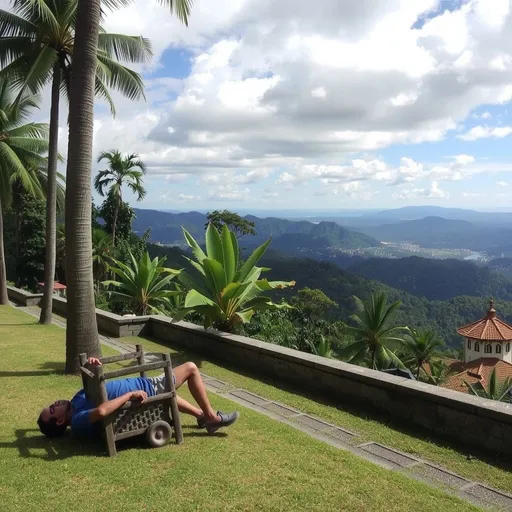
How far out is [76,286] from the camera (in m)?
6.57

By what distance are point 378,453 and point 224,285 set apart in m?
4.33

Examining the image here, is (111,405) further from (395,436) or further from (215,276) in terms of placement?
(215,276)

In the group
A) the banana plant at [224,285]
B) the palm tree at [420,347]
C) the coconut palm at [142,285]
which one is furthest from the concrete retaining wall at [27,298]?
the palm tree at [420,347]

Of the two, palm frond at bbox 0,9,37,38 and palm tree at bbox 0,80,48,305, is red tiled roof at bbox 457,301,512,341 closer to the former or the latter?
palm tree at bbox 0,80,48,305

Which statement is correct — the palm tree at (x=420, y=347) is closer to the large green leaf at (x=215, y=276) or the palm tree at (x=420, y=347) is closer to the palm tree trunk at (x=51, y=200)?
the palm tree trunk at (x=51, y=200)

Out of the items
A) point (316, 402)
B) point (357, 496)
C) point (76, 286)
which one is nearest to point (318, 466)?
point (357, 496)

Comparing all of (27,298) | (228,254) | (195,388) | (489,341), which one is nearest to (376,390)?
(195,388)

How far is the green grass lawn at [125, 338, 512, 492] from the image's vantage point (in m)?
4.13

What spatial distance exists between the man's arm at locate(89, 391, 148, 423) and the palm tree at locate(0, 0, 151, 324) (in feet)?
27.3

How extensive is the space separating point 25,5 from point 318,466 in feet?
32.9

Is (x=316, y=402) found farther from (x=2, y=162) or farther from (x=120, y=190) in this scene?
(x=120, y=190)

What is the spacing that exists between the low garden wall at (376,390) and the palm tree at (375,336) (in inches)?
514

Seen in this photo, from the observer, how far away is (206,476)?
3.68 metres

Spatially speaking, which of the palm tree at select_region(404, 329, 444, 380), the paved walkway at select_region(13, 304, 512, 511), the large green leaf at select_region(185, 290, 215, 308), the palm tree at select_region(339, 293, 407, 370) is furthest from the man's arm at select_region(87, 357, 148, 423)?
the palm tree at select_region(404, 329, 444, 380)
